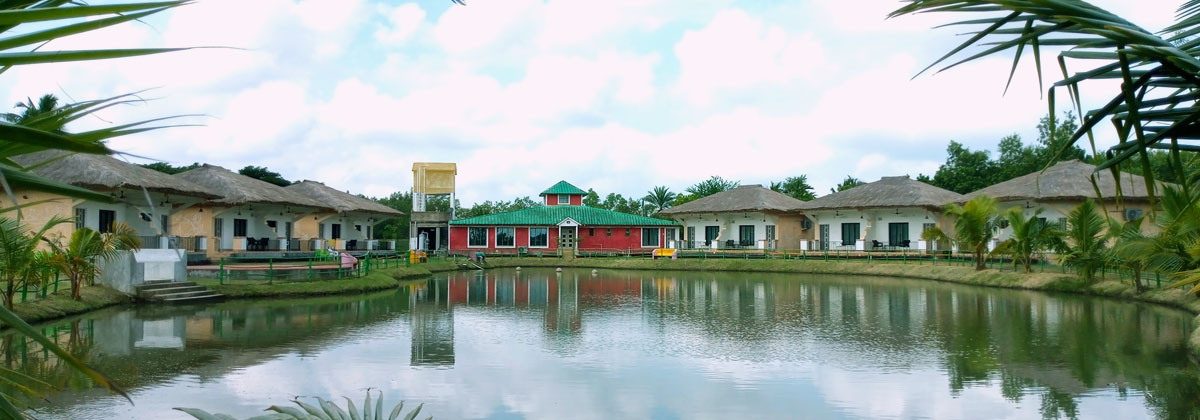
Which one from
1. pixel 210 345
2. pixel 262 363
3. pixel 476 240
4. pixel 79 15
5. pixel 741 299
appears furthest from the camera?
pixel 476 240

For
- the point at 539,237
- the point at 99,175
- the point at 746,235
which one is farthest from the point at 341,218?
the point at 746,235

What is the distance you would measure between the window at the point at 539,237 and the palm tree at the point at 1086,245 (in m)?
24.7

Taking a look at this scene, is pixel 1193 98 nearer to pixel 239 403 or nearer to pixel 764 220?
pixel 239 403

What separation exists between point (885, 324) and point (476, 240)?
28.6 metres

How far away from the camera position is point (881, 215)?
34.6 m

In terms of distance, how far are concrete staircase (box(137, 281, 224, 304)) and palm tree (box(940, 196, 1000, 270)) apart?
21.3 metres

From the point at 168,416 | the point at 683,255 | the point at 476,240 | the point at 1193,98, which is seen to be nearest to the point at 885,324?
the point at 168,416

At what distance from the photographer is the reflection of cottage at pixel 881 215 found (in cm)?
3322

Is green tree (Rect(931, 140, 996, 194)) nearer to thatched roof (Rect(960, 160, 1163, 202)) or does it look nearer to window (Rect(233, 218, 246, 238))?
thatched roof (Rect(960, 160, 1163, 202))

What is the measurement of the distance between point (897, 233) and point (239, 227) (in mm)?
25991

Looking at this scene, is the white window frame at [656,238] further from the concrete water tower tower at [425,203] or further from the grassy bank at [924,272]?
the concrete water tower tower at [425,203]

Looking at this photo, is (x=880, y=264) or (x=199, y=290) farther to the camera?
(x=880, y=264)

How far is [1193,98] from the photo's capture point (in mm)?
1963

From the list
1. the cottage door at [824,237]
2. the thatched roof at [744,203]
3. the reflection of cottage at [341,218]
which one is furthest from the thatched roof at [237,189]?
the cottage door at [824,237]
